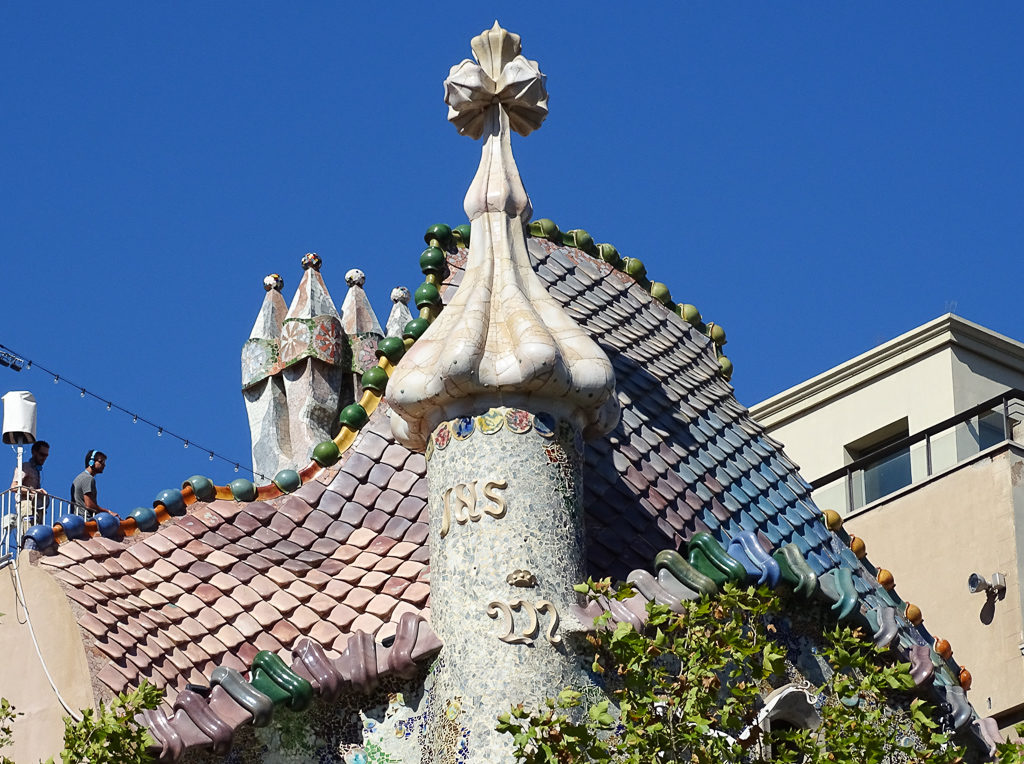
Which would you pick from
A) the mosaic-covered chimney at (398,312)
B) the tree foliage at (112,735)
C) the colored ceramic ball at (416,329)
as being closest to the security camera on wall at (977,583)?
the mosaic-covered chimney at (398,312)

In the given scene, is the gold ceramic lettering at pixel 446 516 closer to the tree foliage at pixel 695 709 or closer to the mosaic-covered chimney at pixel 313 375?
the tree foliage at pixel 695 709

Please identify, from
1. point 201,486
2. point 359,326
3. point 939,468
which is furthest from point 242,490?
point 939,468

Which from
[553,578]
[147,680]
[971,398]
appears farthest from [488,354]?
[971,398]

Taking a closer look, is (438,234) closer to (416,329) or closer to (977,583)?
(416,329)

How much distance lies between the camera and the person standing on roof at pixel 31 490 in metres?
14.6

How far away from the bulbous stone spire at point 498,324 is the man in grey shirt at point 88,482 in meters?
2.85

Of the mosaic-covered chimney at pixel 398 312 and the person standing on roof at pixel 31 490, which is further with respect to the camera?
the mosaic-covered chimney at pixel 398 312

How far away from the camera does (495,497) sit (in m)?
13.0

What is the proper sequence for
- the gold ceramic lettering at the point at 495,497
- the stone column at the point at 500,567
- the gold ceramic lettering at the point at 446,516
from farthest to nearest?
the gold ceramic lettering at the point at 446,516, the gold ceramic lettering at the point at 495,497, the stone column at the point at 500,567

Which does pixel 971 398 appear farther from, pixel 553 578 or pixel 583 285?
pixel 553 578

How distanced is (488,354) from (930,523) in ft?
32.8

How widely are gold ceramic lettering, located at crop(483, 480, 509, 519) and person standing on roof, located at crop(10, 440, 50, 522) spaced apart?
9.27 feet

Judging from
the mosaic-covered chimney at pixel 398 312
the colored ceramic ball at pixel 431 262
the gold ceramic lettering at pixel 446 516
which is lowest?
the gold ceramic lettering at pixel 446 516

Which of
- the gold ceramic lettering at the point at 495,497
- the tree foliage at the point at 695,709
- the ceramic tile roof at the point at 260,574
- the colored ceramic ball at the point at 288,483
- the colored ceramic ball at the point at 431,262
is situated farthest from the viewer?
the colored ceramic ball at the point at 431,262
